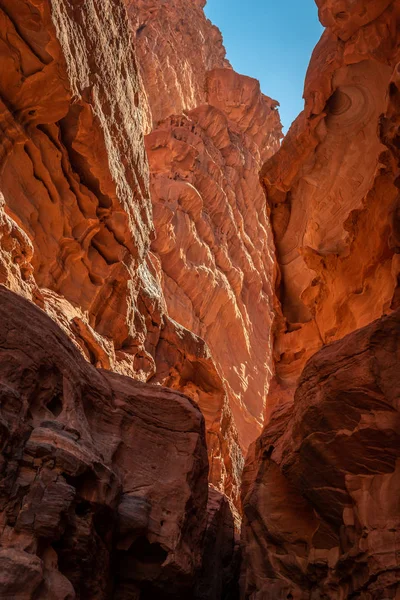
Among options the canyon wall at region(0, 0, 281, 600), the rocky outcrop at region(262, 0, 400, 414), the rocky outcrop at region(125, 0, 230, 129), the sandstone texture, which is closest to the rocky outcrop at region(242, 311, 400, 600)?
the canyon wall at region(0, 0, 281, 600)

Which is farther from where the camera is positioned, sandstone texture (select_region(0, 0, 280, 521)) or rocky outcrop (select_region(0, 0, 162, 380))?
sandstone texture (select_region(0, 0, 280, 521))

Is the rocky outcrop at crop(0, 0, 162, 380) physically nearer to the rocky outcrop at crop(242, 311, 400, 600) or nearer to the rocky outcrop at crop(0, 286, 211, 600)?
the rocky outcrop at crop(0, 286, 211, 600)

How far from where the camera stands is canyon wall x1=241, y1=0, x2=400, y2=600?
7.53 m

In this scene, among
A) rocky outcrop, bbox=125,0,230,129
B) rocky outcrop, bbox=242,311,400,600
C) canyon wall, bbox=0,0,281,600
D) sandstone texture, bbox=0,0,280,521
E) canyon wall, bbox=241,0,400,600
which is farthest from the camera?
rocky outcrop, bbox=125,0,230,129

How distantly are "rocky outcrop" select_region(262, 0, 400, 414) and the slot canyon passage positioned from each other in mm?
61

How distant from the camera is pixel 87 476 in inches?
266

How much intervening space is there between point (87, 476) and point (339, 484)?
3746 millimetres

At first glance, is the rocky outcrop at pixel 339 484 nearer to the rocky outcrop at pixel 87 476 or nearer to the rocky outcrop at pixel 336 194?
the rocky outcrop at pixel 87 476

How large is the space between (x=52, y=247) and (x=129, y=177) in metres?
3.96

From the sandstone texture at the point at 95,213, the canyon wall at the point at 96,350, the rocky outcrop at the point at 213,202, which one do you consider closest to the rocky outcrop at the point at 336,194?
the sandstone texture at the point at 95,213

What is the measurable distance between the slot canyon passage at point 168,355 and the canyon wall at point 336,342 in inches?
1.5

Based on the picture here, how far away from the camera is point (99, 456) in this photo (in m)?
7.42

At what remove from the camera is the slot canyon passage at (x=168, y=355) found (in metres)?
6.87

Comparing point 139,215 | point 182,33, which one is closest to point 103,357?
point 139,215
